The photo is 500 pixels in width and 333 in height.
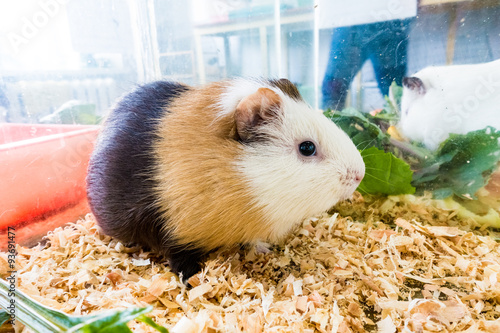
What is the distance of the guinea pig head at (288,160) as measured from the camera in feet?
4.25

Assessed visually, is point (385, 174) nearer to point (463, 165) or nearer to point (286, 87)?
point (463, 165)

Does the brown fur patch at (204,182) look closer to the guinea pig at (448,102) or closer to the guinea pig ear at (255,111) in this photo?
the guinea pig ear at (255,111)

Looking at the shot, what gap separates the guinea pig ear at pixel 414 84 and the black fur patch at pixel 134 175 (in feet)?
4.71

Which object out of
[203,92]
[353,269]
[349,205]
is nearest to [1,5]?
[203,92]

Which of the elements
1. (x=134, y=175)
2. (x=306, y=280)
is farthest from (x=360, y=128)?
(x=134, y=175)

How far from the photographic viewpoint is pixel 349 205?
2127 millimetres

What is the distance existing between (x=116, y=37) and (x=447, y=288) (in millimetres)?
2297

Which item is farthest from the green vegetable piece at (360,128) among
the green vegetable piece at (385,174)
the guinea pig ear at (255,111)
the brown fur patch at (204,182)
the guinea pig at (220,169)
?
the brown fur patch at (204,182)

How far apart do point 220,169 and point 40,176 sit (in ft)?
3.77

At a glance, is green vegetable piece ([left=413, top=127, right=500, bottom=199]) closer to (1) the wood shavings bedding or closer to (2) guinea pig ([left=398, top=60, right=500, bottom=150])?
(2) guinea pig ([left=398, top=60, right=500, bottom=150])

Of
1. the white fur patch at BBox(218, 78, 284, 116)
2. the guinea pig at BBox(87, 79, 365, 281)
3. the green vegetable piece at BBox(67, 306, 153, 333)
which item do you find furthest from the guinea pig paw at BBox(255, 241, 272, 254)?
the green vegetable piece at BBox(67, 306, 153, 333)

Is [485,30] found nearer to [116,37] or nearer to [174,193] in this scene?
[174,193]

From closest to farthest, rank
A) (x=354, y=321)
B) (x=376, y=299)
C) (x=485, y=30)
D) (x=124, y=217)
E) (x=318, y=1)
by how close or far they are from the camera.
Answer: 1. (x=354, y=321)
2. (x=376, y=299)
3. (x=124, y=217)
4. (x=485, y=30)
5. (x=318, y=1)

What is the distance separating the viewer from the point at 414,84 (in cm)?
205
